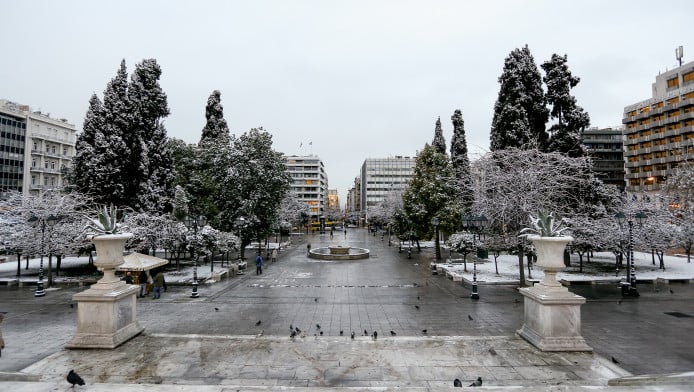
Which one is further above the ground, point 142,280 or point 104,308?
point 104,308

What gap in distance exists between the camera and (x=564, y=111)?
84.3ft

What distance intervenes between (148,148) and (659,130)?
7488 cm

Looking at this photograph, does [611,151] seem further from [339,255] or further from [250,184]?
[250,184]

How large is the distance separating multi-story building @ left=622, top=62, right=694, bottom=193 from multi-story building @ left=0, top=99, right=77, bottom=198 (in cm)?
9512

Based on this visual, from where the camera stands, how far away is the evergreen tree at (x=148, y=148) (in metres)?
26.1

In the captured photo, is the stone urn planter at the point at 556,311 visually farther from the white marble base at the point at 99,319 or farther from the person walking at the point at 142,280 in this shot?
the person walking at the point at 142,280

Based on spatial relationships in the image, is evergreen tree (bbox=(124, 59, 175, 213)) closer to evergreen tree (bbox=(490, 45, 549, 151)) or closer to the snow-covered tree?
the snow-covered tree

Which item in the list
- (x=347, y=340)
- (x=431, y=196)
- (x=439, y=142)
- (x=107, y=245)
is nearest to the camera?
(x=107, y=245)

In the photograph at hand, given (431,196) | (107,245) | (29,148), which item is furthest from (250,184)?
(29,148)

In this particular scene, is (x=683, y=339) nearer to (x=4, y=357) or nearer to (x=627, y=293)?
(x=627, y=293)

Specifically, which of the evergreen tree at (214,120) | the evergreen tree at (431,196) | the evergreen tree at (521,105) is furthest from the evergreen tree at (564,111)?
the evergreen tree at (214,120)

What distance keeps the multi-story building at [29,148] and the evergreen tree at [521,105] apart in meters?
62.6

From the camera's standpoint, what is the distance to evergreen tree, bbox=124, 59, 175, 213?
26.1 metres

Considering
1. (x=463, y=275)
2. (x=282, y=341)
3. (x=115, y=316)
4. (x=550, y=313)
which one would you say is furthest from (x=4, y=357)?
(x=463, y=275)
